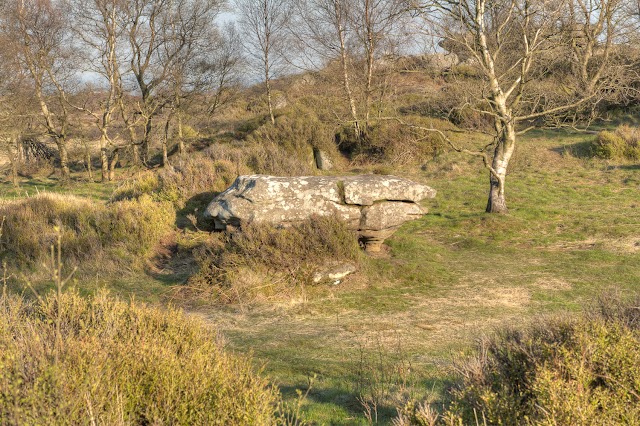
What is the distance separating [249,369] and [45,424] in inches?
64.9

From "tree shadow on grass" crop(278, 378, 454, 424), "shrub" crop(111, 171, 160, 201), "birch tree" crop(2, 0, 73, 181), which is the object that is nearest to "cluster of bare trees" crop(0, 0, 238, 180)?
"birch tree" crop(2, 0, 73, 181)

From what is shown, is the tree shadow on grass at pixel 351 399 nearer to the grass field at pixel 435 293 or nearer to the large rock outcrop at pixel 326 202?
the grass field at pixel 435 293

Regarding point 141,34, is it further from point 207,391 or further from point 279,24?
point 207,391

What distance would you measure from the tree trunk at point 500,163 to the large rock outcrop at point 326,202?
425 centimetres

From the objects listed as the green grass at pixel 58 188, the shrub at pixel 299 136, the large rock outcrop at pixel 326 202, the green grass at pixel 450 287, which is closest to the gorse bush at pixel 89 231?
the large rock outcrop at pixel 326 202

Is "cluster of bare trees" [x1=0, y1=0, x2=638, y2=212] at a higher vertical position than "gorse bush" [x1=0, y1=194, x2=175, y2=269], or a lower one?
higher

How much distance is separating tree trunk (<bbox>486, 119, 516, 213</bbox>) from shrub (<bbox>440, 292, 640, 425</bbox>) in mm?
10555

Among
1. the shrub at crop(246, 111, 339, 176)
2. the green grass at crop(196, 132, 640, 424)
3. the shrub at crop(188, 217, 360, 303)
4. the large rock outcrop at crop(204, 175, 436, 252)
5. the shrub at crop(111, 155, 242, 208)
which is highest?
the shrub at crop(246, 111, 339, 176)

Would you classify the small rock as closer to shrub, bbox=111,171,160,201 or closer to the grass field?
the grass field

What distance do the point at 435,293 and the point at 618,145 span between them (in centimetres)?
1527

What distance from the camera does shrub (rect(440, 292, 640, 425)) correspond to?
3.48 m

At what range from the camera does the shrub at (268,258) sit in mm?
9625

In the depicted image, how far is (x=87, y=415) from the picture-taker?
3416mm

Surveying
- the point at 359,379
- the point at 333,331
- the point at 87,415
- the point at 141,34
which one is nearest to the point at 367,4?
the point at 141,34
